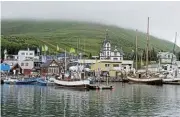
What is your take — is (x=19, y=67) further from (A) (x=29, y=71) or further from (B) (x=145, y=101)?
(B) (x=145, y=101)

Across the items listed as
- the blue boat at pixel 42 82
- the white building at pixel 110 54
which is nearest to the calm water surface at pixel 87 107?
the blue boat at pixel 42 82

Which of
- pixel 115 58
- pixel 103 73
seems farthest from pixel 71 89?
pixel 115 58

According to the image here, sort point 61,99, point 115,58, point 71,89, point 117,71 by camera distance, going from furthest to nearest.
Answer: point 115,58
point 117,71
point 71,89
point 61,99

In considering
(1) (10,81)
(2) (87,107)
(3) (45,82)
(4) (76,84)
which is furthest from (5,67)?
(2) (87,107)

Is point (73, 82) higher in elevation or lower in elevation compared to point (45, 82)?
higher

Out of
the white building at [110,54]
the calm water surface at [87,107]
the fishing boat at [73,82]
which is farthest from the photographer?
the white building at [110,54]

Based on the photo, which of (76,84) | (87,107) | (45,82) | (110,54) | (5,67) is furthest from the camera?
(110,54)

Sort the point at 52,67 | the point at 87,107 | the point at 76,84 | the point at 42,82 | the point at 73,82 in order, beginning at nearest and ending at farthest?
the point at 87,107, the point at 76,84, the point at 73,82, the point at 42,82, the point at 52,67

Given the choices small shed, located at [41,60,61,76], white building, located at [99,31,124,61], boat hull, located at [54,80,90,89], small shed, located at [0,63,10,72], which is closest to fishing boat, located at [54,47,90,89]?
boat hull, located at [54,80,90,89]

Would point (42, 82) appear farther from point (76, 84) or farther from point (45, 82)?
point (76, 84)

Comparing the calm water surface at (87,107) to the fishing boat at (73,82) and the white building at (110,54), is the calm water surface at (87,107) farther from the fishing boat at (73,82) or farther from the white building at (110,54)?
the white building at (110,54)

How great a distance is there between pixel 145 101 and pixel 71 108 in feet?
49.7

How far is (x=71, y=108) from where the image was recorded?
5528cm

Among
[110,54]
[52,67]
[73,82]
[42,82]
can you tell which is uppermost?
[110,54]
